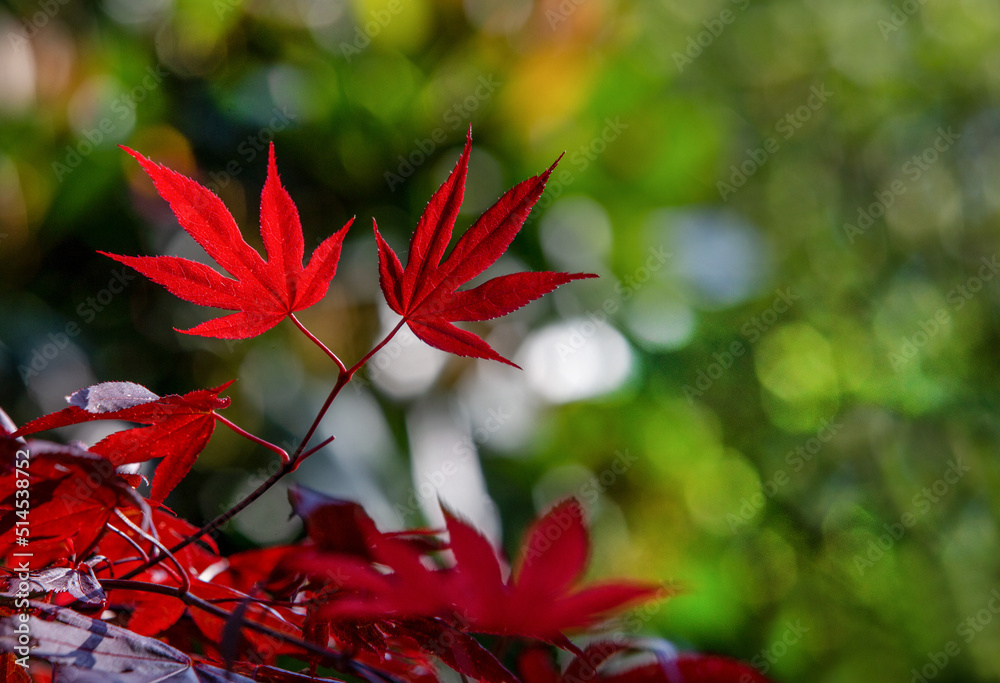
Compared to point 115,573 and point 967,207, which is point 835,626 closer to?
point 967,207

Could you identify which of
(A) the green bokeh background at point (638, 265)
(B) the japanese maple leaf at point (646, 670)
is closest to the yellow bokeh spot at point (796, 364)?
(A) the green bokeh background at point (638, 265)

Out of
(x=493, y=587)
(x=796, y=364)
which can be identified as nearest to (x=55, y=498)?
(x=493, y=587)

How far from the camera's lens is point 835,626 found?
194 centimetres

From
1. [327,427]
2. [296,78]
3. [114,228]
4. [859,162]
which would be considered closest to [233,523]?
[327,427]

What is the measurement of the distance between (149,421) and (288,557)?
8 cm

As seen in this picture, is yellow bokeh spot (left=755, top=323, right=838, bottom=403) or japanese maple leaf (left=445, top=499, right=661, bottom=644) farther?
yellow bokeh spot (left=755, top=323, right=838, bottom=403)

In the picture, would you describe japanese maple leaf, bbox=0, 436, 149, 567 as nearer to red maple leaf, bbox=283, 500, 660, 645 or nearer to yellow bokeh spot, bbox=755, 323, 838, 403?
red maple leaf, bbox=283, 500, 660, 645

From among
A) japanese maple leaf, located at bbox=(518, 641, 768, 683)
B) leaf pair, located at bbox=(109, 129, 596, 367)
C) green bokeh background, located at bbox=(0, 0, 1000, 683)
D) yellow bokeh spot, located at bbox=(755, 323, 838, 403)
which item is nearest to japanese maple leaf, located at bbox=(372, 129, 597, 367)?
leaf pair, located at bbox=(109, 129, 596, 367)

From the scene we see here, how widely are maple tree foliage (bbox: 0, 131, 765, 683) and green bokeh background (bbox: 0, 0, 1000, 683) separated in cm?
61

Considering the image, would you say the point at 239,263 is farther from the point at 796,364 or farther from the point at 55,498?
the point at 796,364

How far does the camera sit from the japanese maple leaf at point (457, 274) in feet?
0.86

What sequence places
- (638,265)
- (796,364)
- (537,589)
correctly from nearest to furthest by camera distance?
(537,589) < (638,265) < (796,364)

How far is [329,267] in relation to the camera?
280 mm

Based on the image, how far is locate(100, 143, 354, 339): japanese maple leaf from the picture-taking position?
26 centimetres
